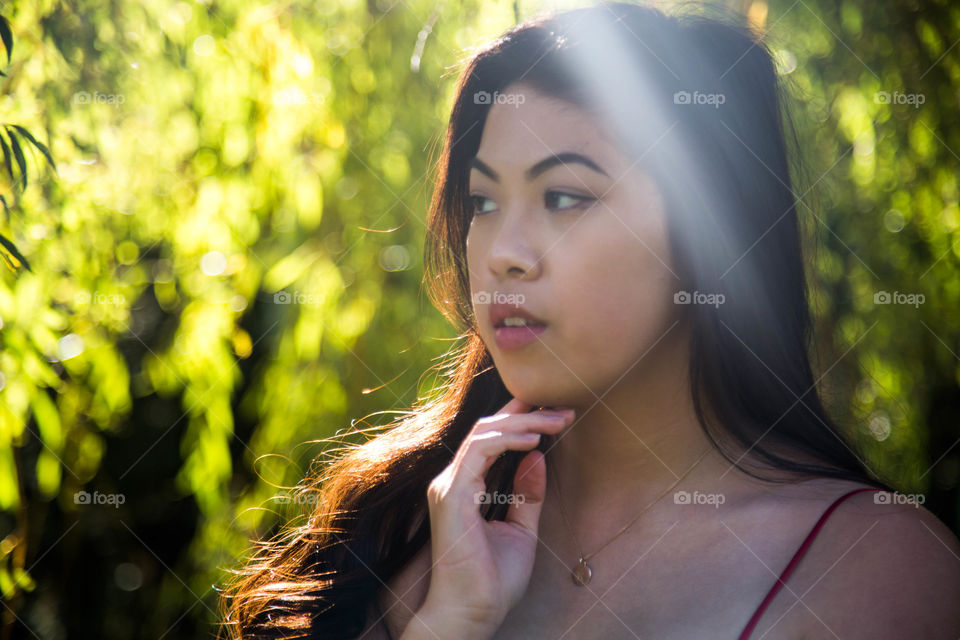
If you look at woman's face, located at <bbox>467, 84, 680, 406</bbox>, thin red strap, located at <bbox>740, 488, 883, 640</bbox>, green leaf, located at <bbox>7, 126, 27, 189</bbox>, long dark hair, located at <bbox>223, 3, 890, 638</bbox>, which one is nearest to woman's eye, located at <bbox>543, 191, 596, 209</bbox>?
woman's face, located at <bbox>467, 84, 680, 406</bbox>

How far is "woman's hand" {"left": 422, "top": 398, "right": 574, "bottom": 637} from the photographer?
1.33m

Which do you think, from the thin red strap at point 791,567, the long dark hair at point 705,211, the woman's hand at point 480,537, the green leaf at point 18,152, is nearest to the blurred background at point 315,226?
the green leaf at point 18,152

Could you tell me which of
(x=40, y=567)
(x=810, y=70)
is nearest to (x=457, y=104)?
(x=810, y=70)

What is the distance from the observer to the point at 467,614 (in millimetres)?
1323

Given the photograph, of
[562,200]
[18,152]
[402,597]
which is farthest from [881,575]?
[18,152]

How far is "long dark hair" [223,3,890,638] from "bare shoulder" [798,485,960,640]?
0.13 metres

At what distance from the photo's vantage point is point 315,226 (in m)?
2.60

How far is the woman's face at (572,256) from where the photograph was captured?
1337 millimetres

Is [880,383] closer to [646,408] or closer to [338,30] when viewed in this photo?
[646,408]

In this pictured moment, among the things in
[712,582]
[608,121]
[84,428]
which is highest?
[608,121]

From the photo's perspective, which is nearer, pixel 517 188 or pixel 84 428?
pixel 517 188

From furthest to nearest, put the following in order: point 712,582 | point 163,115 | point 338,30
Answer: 1. point 338,30
2. point 163,115
3. point 712,582

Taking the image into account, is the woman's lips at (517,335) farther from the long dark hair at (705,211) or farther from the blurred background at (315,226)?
the blurred background at (315,226)

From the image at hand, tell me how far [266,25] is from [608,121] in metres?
1.46
